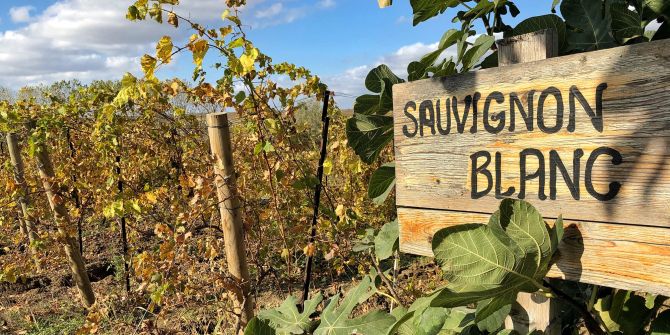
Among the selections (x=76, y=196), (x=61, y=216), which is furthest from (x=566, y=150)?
(x=76, y=196)

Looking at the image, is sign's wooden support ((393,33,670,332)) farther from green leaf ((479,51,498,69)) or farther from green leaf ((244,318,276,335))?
green leaf ((244,318,276,335))

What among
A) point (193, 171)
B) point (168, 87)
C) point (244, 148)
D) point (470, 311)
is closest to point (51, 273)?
point (193, 171)

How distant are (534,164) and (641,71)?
23 centimetres

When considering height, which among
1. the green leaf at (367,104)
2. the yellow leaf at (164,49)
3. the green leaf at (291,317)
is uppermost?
the yellow leaf at (164,49)

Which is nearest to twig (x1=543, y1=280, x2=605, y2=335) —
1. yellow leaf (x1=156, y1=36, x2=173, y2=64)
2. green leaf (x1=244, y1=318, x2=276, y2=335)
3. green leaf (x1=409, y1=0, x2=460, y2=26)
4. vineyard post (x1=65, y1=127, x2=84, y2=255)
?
green leaf (x1=409, y1=0, x2=460, y2=26)

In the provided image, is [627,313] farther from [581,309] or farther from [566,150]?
[566,150]

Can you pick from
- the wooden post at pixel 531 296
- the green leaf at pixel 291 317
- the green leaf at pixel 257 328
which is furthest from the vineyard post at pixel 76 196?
the wooden post at pixel 531 296

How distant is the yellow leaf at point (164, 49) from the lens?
211 cm

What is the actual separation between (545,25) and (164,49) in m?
1.58

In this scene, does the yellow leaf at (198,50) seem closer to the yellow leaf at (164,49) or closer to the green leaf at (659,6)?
the yellow leaf at (164,49)

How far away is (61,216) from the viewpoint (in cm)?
425

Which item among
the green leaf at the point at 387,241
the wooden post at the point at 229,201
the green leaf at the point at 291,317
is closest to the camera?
the green leaf at the point at 387,241

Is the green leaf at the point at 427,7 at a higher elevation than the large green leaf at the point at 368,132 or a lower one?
higher

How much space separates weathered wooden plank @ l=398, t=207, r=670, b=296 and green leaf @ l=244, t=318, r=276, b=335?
0.69 m
